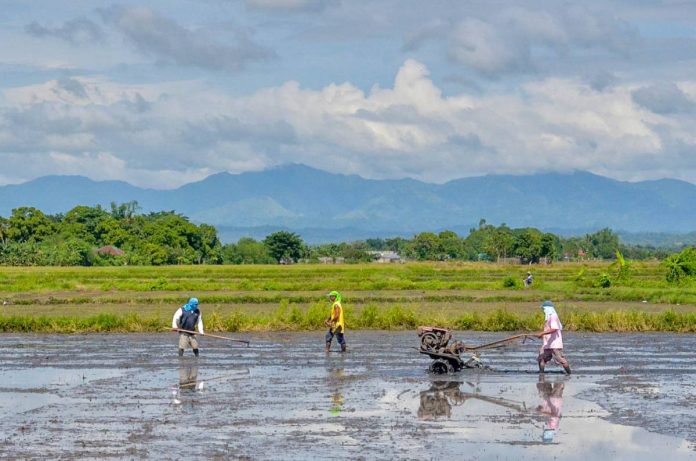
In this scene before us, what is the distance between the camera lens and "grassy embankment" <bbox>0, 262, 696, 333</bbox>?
33688mm

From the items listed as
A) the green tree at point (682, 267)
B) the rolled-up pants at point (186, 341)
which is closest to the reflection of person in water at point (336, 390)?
the rolled-up pants at point (186, 341)

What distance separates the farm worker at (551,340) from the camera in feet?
72.1

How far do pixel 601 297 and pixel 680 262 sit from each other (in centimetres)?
992

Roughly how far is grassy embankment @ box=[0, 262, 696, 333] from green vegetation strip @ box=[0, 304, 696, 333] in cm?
3

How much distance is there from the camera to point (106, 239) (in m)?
113

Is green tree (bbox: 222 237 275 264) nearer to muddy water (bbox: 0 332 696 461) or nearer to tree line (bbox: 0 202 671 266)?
tree line (bbox: 0 202 671 266)

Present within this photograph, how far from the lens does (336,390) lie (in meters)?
20.3

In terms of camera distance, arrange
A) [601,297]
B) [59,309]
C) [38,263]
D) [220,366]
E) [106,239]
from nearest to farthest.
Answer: [220,366], [59,309], [601,297], [38,263], [106,239]

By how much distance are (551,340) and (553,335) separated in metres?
0.13

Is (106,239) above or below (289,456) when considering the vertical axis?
above

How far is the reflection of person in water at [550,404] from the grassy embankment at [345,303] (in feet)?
33.9

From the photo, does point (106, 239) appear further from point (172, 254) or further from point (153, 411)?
point (153, 411)

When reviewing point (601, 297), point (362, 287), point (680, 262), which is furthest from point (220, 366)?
point (680, 262)

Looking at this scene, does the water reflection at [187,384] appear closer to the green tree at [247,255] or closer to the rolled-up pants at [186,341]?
the rolled-up pants at [186,341]
